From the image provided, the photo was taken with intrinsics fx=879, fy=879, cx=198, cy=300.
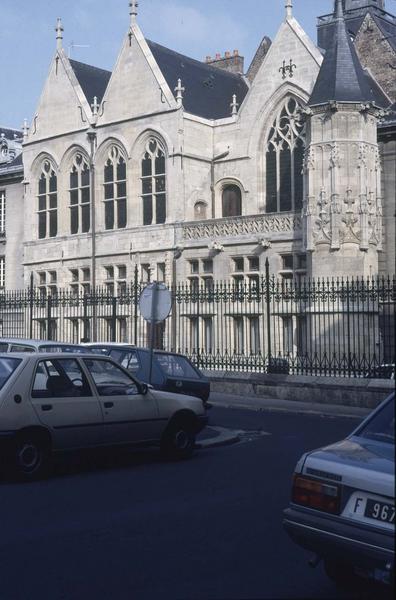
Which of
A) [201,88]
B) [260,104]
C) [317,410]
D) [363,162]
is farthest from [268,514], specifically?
[201,88]

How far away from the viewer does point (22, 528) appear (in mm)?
8156

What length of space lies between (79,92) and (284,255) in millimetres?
14030

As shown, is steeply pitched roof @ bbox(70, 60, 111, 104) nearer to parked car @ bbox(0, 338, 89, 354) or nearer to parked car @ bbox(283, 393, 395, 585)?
parked car @ bbox(0, 338, 89, 354)

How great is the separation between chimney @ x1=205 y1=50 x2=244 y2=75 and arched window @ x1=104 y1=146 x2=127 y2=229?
34.0 feet

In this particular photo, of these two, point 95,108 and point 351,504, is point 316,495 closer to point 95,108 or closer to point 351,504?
point 351,504

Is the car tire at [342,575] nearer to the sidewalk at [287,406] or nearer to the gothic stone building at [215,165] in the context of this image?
the sidewalk at [287,406]

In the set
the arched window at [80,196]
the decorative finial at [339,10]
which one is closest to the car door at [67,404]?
the decorative finial at [339,10]

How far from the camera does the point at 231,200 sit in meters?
39.6

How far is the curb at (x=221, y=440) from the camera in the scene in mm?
13922

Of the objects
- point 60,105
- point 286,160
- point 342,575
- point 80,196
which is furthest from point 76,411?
point 60,105

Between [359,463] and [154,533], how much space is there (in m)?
3.10

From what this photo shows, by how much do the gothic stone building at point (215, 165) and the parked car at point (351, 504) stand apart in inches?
995

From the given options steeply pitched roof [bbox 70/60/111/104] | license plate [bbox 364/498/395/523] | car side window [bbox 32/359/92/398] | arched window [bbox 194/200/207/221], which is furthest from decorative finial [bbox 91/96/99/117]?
license plate [bbox 364/498/395/523]

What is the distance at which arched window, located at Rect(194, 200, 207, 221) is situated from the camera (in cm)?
3877
